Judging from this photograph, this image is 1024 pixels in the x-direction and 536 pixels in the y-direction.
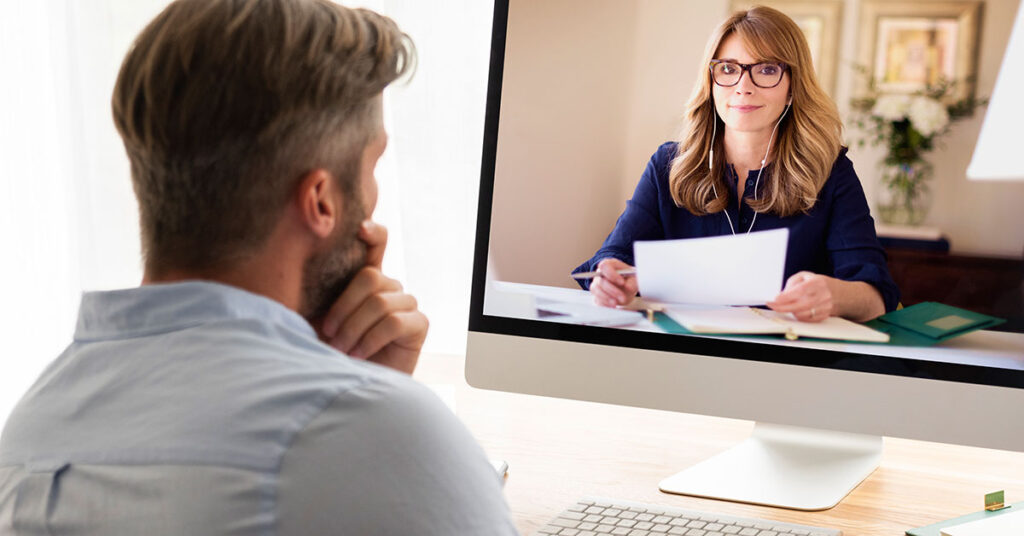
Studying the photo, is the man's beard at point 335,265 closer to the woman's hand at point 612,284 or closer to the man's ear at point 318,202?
the man's ear at point 318,202

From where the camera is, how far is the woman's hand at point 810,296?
1076 mm

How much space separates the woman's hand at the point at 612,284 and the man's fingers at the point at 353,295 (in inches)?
12.1

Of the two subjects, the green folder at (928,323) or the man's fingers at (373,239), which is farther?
the green folder at (928,323)

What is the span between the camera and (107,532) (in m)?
0.59

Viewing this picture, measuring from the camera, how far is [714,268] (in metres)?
1.11

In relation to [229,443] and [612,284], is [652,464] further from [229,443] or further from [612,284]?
[229,443]

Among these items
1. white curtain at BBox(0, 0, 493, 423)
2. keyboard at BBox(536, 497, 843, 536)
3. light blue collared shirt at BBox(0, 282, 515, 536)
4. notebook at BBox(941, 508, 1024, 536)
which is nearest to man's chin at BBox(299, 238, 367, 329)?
light blue collared shirt at BBox(0, 282, 515, 536)

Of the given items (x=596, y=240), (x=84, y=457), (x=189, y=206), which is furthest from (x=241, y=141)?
(x=596, y=240)

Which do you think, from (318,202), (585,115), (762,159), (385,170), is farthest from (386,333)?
(385,170)

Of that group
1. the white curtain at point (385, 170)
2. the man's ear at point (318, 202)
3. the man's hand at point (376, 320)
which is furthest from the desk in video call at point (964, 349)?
the white curtain at point (385, 170)

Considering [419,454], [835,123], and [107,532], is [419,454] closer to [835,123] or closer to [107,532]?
[107,532]

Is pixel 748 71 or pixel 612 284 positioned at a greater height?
pixel 748 71

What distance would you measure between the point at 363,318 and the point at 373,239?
0.38ft

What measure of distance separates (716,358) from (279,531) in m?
0.69
